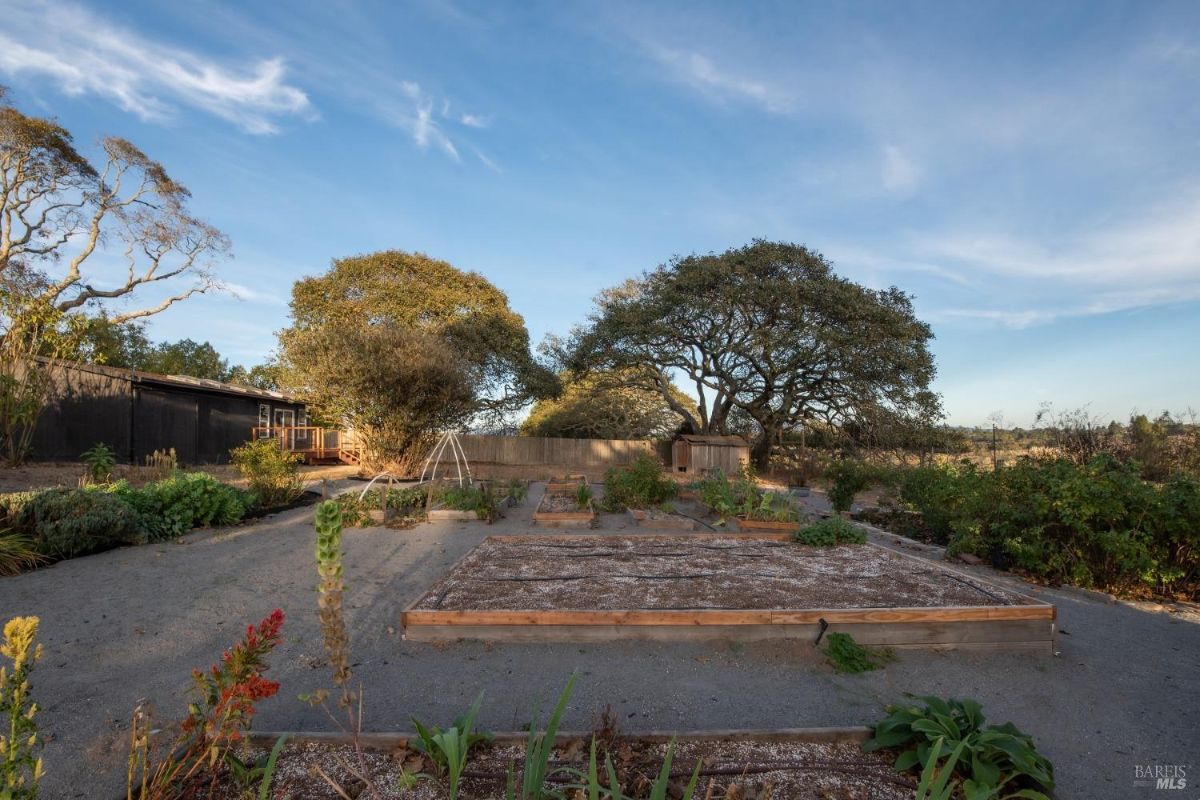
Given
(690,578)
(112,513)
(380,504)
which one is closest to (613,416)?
(380,504)

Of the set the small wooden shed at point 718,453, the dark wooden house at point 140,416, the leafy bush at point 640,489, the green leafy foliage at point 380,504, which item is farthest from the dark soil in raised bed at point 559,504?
the dark wooden house at point 140,416

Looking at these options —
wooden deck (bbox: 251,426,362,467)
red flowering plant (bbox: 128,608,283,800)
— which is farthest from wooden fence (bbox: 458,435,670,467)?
red flowering plant (bbox: 128,608,283,800)

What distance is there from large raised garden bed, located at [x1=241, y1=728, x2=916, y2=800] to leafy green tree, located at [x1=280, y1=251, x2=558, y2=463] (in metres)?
13.4

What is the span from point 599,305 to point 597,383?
A: 22.2 ft

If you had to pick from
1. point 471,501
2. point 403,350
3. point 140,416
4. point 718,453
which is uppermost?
point 403,350

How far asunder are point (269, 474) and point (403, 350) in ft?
18.9

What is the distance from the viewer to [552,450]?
23547mm

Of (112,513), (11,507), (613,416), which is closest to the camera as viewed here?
(11,507)

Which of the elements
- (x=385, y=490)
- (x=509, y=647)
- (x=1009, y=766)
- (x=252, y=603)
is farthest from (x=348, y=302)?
(x=1009, y=766)

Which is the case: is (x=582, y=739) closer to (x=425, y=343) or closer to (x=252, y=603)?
(x=252, y=603)

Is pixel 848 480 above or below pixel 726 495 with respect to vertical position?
above

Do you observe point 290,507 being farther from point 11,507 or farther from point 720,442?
point 720,442

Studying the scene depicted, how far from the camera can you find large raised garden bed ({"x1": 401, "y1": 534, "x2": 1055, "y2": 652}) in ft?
12.8

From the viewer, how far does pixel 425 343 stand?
15805 millimetres
